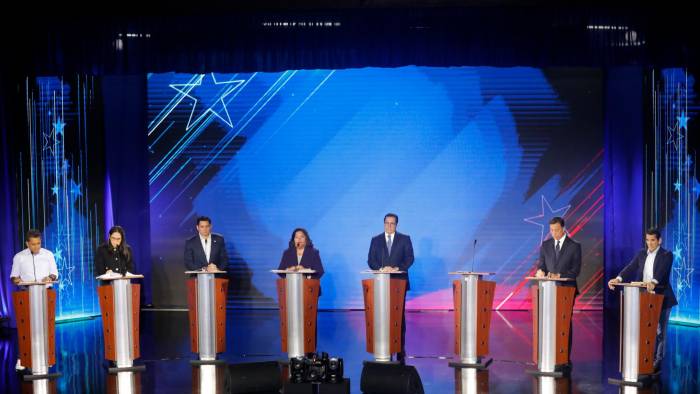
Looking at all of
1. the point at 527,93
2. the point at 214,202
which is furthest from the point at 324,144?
the point at 527,93

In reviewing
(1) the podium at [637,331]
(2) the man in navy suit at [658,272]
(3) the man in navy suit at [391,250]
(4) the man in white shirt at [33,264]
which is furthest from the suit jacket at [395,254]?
(4) the man in white shirt at [33,264]

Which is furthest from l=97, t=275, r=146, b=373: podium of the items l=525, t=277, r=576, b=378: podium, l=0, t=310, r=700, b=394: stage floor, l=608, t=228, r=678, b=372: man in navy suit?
l=608, t=228, r=678, b=372: man in navy suit

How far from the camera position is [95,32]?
9508 mm

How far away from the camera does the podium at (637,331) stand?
672cm

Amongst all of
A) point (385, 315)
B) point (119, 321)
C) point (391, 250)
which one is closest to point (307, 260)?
point (391, 250)

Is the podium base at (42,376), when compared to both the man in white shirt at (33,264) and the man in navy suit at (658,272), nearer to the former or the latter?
the man in white shirt at (33,264)

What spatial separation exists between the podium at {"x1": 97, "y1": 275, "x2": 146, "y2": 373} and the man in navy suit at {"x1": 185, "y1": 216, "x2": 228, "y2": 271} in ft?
3.15

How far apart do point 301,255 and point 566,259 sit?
2.60m

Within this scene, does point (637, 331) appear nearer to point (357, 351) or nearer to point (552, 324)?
point (552, 324)

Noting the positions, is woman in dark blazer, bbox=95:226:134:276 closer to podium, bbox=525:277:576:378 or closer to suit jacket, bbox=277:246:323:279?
suit jacket, bbox=277:246:323:279

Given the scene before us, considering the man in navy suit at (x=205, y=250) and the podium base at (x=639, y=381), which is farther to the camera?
the man in navy suit at (x=205, y=250)

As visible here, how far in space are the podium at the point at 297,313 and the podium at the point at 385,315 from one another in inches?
22.2

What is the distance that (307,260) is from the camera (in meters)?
8.38

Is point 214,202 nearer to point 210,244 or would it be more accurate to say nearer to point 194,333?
point 210,244
